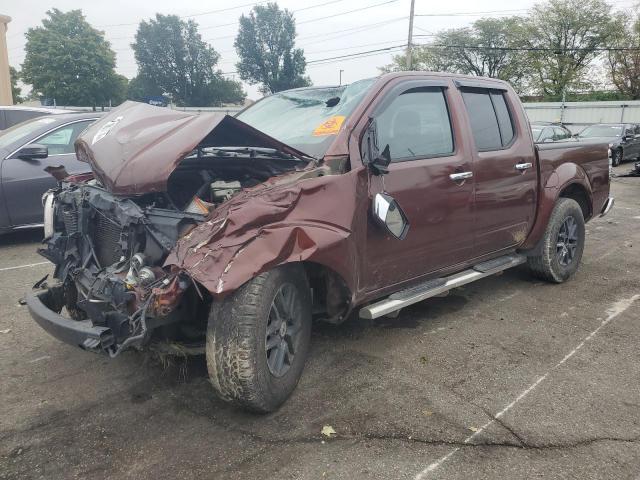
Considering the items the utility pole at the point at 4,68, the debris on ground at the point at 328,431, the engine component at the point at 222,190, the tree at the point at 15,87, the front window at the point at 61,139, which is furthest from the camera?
the tree at the point at 15,87

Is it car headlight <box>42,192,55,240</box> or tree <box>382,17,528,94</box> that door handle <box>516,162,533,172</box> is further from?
tree <box>382,17,528,94</box>

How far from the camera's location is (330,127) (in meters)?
3.50

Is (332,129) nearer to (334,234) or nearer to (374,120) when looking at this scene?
(374,120)

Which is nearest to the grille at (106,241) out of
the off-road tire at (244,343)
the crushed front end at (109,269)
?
the crushed front end at (109,269)

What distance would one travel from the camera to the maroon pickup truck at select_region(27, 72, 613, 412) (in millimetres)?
2691

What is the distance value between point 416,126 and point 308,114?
2.52ft

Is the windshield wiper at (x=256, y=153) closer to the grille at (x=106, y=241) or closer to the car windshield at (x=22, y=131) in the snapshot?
the grille at (x=106, y=241)

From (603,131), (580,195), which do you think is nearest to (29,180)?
(580,195)

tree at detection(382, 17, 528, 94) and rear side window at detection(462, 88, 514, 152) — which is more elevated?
tree at detection(382, 17, 528, 94)

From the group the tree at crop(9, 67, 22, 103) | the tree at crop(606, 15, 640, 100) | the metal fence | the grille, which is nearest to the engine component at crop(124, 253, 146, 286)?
the grille

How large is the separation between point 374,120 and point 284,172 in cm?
67

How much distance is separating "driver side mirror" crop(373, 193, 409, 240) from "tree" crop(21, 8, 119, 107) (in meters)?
50.9

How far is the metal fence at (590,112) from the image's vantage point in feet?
97.6

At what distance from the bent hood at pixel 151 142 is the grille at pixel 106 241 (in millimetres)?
A: 238
